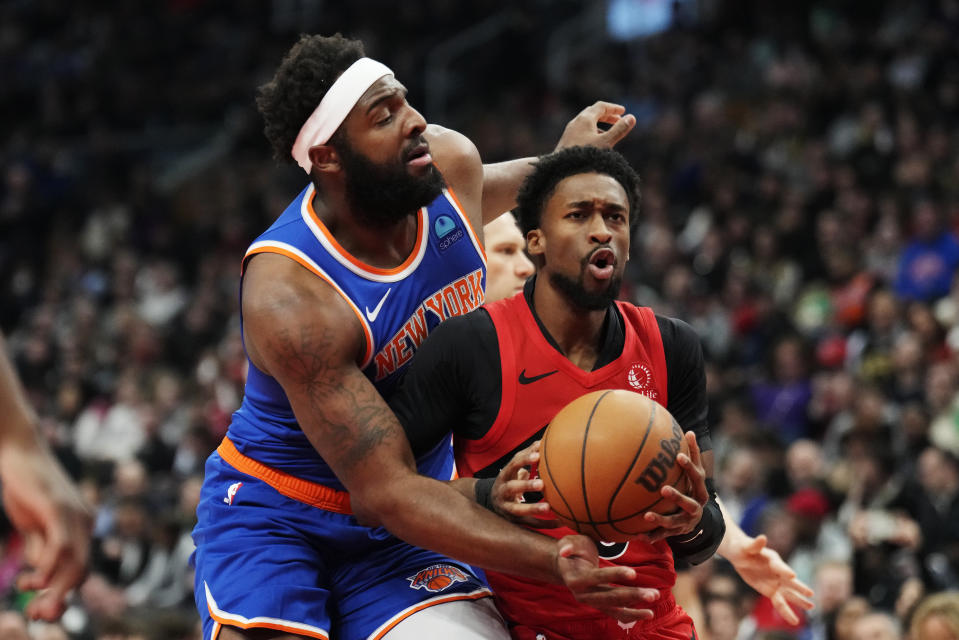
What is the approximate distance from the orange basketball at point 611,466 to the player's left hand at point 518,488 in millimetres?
42

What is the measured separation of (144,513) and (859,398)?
632 cm

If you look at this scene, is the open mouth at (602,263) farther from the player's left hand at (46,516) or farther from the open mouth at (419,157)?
the player's left hand at (46,516)

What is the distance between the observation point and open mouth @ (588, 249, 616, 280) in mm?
3506

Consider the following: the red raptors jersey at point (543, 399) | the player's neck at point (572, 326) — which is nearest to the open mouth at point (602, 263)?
the player's neck at point (572, 326)

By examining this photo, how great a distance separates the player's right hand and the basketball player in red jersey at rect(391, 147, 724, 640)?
1.14ft

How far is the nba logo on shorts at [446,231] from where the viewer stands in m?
4.02

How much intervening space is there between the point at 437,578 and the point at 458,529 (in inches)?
21.8

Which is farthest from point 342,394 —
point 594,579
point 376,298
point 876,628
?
point 876,628

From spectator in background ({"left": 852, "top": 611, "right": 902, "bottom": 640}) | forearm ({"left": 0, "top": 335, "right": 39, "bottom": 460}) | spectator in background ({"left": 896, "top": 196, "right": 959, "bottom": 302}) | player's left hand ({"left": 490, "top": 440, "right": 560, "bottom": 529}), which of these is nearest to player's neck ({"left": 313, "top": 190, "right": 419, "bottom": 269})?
player's left hand ({"left": 490, "top": 440, "right": 560, "bottom": 529})

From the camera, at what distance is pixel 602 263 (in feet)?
11.6

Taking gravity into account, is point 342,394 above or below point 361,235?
below

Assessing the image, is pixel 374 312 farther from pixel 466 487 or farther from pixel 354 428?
pixel 466 487

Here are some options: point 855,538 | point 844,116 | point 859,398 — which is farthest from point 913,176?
point 855,538

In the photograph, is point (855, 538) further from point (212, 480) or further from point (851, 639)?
point (212, 480)
